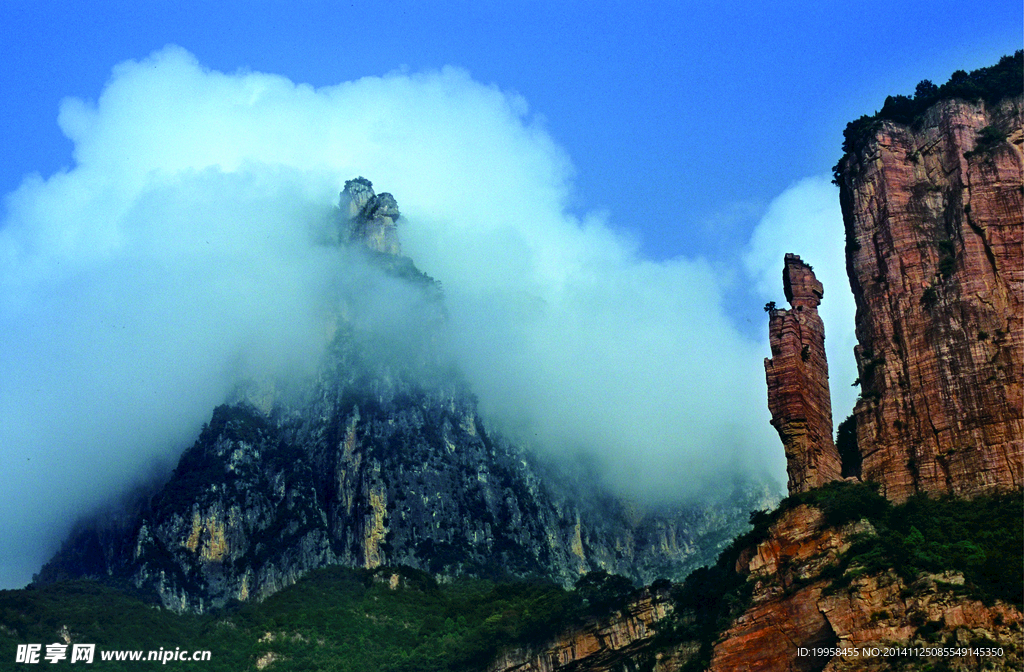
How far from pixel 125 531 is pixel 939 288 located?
119746 millimetres

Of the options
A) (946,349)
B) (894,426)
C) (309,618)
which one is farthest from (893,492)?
(309,618)

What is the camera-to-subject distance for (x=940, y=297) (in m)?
86.4

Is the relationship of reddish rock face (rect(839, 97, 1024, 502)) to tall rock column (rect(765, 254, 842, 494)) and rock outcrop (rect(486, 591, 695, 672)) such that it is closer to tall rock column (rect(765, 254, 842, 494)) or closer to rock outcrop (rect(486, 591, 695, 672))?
tall rock column (rect(765, 254, 842, 494))

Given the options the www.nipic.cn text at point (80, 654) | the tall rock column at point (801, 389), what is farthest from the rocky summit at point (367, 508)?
the tall rock column at point (801, 389)

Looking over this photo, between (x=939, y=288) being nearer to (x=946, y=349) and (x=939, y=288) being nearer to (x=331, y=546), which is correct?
(x=946, y=349)

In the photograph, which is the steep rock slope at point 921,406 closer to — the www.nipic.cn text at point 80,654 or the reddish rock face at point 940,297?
the reddish rock face at point 940,297

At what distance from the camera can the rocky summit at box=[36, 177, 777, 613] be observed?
554 ft

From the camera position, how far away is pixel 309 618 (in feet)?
485

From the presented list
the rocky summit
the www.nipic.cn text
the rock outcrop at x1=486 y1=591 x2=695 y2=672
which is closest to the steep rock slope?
the rock outcrop at x1=486 y1=591 x2=695 y2=672

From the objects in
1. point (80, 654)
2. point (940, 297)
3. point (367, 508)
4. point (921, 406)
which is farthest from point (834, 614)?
point (367, 508)

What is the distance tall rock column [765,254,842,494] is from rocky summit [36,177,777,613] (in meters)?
85.6

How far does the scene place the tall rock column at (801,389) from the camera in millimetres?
85188

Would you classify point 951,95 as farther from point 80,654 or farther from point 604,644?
point 80,654

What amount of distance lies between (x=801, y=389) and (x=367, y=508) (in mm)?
98708
